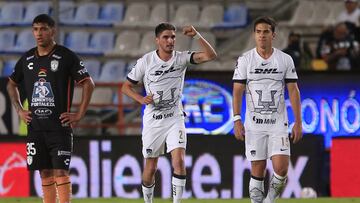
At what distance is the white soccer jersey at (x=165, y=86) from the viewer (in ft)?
44.0

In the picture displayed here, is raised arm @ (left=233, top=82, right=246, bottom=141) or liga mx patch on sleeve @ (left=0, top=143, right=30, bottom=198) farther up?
raised arm @ (left=233, top=82, right=246, bottom=141)

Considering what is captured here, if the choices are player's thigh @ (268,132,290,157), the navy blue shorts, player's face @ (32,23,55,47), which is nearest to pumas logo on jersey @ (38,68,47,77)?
player's face @ (32,23,55,47)

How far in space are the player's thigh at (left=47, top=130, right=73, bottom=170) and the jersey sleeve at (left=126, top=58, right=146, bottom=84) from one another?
4.35 ft

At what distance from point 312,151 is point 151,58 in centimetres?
560

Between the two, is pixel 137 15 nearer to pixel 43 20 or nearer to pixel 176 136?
pixel 176 136

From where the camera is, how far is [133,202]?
16359mm

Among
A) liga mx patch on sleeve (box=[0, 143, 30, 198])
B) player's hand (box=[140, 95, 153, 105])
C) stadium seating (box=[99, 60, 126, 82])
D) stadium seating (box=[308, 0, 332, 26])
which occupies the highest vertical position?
stadium seating (box=[308, 0, 332, 26])

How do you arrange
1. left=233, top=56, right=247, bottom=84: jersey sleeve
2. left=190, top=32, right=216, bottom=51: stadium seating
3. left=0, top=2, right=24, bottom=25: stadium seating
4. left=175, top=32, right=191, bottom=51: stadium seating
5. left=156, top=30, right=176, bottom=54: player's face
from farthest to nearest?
left=0, top=2, right=24, bottom=25: stadium seating < left=175, top=32, right=191, bottom=51: stadium seating < left=190, top=32, right=216, bottom=51: stadium seating < left=156, top=30, right=176, bottom=54: player's face < left=233, top=56, right=247, bottom=84: jersey sleeve

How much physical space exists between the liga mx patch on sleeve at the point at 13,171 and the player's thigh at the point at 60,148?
6132mm

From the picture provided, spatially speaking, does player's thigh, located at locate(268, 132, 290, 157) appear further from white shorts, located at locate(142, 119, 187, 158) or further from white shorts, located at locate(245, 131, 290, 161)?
white shorts, located at locate(142, 119, 187, 158)

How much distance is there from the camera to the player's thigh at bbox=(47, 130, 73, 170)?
12.5m

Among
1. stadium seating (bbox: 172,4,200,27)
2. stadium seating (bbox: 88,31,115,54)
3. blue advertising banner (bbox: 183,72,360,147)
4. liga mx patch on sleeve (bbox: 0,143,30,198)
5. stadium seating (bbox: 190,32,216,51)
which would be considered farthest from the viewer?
stadium seating (bbox: 88,31,115,54)

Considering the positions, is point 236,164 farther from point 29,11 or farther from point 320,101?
point 29,11

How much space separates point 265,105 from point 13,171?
6883 millimetres
